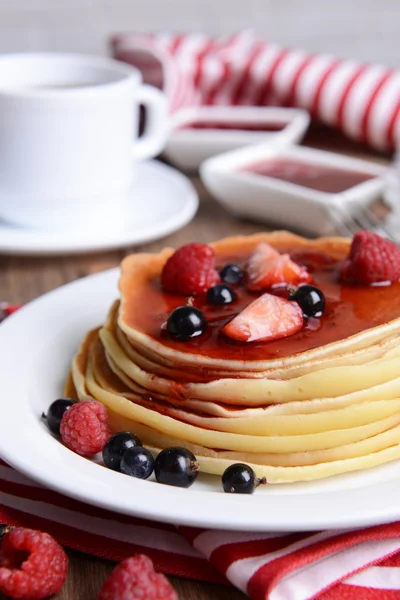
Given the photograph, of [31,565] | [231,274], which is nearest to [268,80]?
[231,274]

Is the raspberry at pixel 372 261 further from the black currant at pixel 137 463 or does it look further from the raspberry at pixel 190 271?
the black currant at pixel 137 463

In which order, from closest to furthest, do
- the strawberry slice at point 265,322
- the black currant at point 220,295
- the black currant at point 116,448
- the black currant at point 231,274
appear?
the black currant at point 116,448
the strawberry slice at point 265,322
the black currant at point 220,295
the black currant at point 231,274

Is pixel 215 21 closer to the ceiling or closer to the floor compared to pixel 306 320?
closer to the floor

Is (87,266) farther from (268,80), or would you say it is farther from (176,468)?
(268,80)

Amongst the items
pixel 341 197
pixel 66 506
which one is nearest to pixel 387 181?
pixel 341 197

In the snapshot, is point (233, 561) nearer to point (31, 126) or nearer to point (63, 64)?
point (31, 126)

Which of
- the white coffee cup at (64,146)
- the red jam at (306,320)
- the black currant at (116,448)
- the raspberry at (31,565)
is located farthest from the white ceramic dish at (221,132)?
the raspberry at (31,565)
